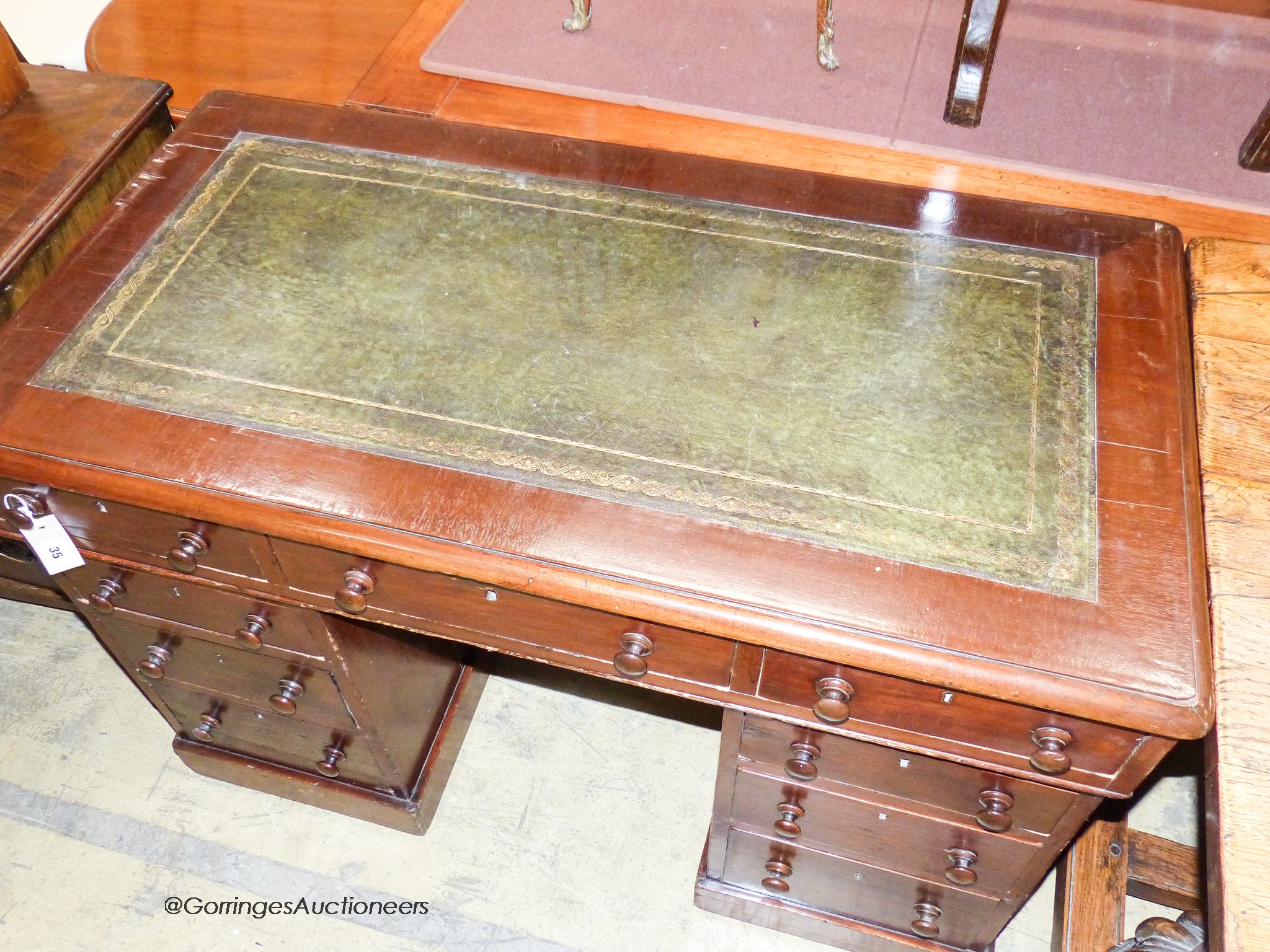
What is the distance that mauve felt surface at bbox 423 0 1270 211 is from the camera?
1792 millimetres

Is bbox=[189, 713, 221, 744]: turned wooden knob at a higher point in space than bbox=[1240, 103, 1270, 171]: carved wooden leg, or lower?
lower

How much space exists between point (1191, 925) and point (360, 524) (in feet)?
4.28

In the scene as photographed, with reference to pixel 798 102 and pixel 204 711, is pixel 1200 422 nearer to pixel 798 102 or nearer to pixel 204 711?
pixel 798 102

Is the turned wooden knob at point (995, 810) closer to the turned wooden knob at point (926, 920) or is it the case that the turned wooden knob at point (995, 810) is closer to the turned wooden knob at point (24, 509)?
the turned wooden knob at point (926, 920)

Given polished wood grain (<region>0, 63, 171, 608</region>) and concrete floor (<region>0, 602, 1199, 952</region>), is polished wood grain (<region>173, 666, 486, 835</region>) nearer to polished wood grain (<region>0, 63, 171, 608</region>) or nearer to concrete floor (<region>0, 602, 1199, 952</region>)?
concrete floor (<region>0, 602, 1199, 952</region>)

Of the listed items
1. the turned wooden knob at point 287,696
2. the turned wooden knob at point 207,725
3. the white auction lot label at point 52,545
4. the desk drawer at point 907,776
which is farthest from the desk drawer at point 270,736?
the desk drawer at point 907,776

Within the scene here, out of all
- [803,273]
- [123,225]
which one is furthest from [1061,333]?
[123,225]

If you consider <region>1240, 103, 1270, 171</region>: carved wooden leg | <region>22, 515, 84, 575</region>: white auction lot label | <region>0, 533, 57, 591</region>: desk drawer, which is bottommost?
<region>0, 533, 57, 591</region>: desk drawer

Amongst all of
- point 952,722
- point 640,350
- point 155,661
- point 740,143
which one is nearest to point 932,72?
point 740,143

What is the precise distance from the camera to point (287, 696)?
1728 millimetres

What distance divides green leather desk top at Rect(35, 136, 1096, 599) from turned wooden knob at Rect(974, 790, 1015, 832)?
34cm

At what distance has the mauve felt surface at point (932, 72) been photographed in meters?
1.79

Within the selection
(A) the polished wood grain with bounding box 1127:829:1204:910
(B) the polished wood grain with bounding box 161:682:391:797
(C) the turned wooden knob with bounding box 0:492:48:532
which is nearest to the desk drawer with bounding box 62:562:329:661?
(C) the turned wooden knob with bounding box 0:492:48:532

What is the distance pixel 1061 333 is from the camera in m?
1.39
